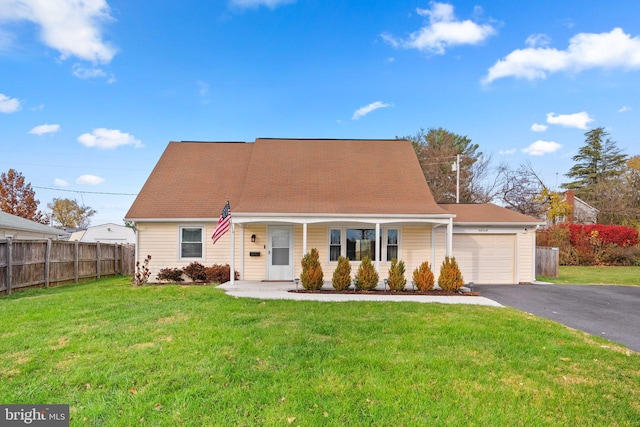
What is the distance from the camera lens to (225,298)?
8148mm

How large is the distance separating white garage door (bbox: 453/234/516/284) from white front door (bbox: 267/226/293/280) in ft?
20.4

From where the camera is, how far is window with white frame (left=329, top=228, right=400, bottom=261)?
40.6ft

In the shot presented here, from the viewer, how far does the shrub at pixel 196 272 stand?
1196 centimetres

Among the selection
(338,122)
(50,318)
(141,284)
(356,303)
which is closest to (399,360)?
(356,303)

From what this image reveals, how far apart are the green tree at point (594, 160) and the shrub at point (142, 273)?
39.4 metres

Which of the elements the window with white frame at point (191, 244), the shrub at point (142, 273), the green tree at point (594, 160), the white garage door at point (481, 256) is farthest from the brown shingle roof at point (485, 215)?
the green tree at point (594, 160)

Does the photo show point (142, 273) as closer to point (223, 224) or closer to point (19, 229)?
point (223, 224)

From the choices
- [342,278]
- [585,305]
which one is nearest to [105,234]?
[342,278]

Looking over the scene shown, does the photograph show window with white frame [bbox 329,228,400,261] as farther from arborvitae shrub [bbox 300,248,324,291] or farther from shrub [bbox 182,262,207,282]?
shrub [bbox 182,262,207,282]

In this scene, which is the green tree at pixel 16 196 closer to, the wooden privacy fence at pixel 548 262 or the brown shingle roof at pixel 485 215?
the brown shingle roof at pixel 485 215

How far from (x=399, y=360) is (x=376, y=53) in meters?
14.3

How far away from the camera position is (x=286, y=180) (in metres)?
13.3

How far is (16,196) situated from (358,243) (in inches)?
1360

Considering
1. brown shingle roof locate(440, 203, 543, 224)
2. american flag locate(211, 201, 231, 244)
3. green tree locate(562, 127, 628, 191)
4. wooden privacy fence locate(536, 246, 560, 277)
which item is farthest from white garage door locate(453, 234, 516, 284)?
green tree locate(562, 127, 628, 191)
